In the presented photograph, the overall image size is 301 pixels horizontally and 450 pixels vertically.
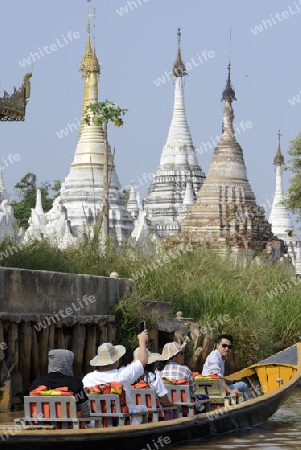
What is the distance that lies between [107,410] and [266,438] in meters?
3.48

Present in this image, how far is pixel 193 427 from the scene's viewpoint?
49.4ft

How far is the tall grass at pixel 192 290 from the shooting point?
21625mm

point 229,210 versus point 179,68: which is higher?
point 179,68

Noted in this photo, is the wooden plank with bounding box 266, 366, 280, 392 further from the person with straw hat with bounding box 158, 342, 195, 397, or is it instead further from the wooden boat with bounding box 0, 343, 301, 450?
the person with straw hat with bounding box 158, 342, 195, 397

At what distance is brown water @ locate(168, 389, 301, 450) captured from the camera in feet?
50.7

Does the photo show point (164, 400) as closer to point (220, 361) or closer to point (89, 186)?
point (220, 361)

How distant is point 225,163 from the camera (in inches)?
2410

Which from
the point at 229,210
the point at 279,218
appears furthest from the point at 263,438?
the point at 279,218

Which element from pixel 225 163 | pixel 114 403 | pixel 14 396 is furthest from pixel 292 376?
pixel 225 163

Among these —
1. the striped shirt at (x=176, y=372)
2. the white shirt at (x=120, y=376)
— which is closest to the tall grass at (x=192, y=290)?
the striped shirt at (x=176, y=372)

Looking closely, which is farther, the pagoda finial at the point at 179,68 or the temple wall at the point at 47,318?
the pagoda finial at the point at 179,68

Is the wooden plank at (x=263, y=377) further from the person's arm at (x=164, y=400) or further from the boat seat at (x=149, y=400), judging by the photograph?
the boat seat at (x=149, y=400)

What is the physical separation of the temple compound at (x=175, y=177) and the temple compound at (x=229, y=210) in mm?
14358

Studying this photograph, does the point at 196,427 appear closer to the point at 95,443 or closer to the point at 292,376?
the point at 95,443
